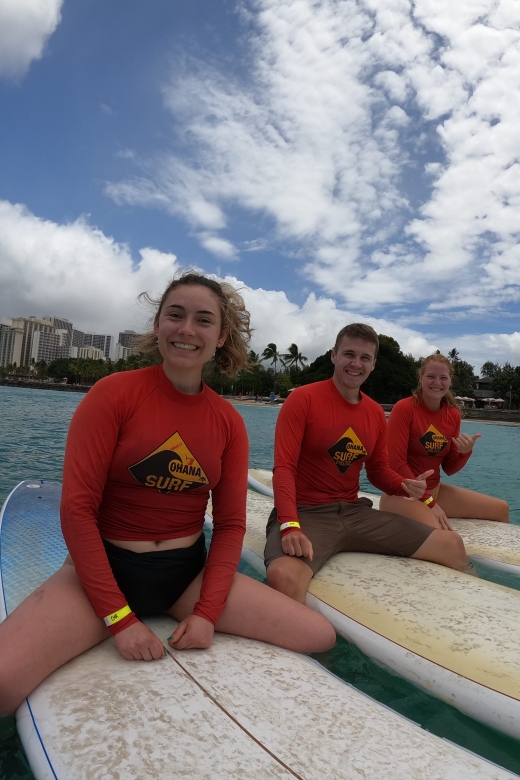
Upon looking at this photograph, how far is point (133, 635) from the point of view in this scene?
1798mm

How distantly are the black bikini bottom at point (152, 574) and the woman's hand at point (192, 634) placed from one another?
0.19 metres

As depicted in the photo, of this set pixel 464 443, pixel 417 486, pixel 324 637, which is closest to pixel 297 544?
pixel 324 637

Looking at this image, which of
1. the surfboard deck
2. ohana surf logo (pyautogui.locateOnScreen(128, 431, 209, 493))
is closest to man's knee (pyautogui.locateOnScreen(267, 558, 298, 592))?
ohana surf logo (pyautogui.locateOnScreen(128, 431, 209, 493))

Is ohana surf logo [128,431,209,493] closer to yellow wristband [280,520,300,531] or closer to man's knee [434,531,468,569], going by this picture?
yellow wristband [280,520,300,531]

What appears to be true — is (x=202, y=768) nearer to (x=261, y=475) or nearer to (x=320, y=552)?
(x=320, y=552)

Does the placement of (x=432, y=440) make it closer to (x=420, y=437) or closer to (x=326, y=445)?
(x=420, y=437)

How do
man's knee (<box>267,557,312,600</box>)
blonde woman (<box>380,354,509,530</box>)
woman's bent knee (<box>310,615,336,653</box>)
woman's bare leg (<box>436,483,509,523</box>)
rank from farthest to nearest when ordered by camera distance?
1. woman's bare leg (<box>436,483,509,523</box>)
2. blonde woman (<box>380,354,509,530</box>)
3. man's knee (<box>267,557,312,600</box>)
4. woman's bent knee (<box>310,615,336,653</box>)

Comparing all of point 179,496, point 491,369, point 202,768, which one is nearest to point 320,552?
point 179,496

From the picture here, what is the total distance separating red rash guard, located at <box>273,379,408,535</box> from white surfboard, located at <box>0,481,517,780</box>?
1.25 meters

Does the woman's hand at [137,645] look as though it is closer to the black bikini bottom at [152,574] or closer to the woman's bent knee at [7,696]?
the black bikini bottom at [152,574]

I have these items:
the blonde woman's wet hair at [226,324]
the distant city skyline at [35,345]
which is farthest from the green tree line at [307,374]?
the distant city skyline at [35,345]

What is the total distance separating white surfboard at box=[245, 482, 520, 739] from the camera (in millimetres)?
1997

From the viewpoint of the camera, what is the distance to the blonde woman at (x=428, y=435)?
3934mm

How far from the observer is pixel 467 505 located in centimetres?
478
